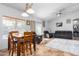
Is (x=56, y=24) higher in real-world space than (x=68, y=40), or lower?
higher

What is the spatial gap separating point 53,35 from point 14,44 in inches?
49.8

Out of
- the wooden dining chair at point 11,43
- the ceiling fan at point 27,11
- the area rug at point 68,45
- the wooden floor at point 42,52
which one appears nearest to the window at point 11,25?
the wooden dining chair at point 11,43

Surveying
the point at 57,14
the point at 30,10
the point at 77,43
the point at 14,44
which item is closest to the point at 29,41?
the point at 14,44

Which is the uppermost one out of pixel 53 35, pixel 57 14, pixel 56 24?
pixel 57 14

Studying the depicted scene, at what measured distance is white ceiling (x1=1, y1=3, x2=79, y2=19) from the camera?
269 cm

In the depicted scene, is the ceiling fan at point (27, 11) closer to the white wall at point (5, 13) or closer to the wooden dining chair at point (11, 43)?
the white wall at point (5, 13)

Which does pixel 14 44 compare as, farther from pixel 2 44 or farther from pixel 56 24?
pixel 56 24

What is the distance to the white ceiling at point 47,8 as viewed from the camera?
8.83ft

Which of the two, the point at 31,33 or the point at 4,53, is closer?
the point at 4,53

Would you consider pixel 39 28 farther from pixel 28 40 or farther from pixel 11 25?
pixel 11 25

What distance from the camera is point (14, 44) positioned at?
288 centimetres

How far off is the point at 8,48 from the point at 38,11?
145 cm

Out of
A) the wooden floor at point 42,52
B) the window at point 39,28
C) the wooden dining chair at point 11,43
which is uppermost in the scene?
the window at point 39,28

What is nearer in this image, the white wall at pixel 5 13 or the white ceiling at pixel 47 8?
the white ceiling at pixel 47 8
